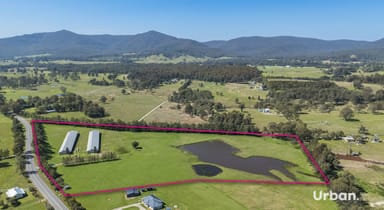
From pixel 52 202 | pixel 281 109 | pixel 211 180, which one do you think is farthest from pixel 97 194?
pixel 281 109

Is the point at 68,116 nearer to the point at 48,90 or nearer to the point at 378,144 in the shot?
the point at 48,90

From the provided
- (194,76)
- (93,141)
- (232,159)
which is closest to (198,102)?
(93,141)

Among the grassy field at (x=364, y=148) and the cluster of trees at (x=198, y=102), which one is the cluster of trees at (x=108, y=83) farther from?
the grassy field at (x=364, y=148)

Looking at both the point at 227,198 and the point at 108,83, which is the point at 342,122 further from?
the point at 108,83

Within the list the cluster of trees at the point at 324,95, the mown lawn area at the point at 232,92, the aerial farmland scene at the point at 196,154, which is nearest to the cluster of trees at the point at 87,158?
the aerial farmland scene at the point at 196,154

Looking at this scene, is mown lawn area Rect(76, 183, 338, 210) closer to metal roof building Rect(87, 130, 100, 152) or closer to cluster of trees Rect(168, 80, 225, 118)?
metal roof building Rect(87, 130, 100, 152)
